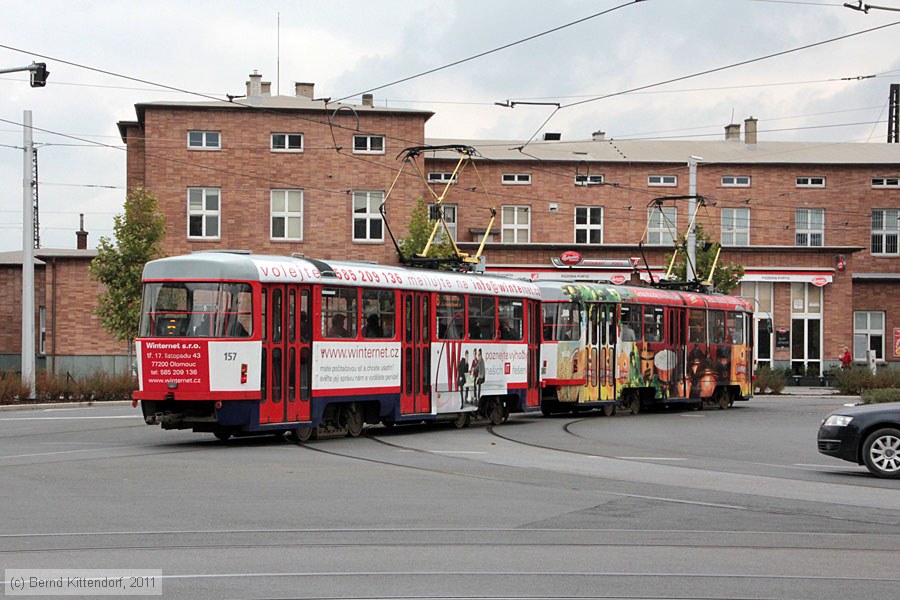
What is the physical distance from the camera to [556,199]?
5609cm

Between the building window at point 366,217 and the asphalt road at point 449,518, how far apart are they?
29.6 meters

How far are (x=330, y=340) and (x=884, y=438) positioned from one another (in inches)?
347

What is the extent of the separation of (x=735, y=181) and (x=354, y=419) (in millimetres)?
39604

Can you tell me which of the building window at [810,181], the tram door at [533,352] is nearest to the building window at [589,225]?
the building window at [810,181]

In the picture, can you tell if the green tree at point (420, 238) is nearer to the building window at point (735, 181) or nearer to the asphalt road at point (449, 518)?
the building window at point (735, 181)

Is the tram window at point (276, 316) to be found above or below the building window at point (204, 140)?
below

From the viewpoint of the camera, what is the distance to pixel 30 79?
24.8m

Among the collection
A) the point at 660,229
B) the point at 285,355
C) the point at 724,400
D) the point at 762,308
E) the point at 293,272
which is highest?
the point at 660,229

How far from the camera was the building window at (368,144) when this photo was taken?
164 ft

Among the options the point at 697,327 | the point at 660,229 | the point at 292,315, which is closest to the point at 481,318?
the point at 292,315

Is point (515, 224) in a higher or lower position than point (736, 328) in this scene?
higher

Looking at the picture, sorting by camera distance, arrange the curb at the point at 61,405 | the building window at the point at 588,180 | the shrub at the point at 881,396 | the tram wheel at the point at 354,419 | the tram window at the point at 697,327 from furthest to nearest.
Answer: the building window at the point at 588,180, the tram window at the point at 697,327, the shrub at the point at 881,396, the curb at the point at 61,405, the tram wheel at the point at 354,419

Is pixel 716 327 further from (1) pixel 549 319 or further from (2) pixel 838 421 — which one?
(2) pixel 838 421

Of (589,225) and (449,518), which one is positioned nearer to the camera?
(449,518)
